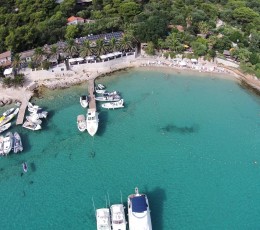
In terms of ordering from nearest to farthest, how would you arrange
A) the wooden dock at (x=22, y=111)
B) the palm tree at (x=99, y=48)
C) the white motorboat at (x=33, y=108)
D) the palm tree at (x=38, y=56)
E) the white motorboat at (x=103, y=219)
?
the white motorboat at (x=103, y=219)
the wooden dock at (x=22, y=111)
the white motorboat at (x=33, y=108)
the palm tree at (x=38, y=56)
the palm tree at (x=99, y=48)

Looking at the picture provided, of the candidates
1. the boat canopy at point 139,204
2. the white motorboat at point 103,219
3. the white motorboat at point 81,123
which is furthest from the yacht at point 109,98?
the white motorboat at point 103,219

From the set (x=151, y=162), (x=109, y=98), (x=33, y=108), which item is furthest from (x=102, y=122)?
(x=33, y=108)

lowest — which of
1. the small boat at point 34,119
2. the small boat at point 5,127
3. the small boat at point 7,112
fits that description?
the small boat at point 5,127

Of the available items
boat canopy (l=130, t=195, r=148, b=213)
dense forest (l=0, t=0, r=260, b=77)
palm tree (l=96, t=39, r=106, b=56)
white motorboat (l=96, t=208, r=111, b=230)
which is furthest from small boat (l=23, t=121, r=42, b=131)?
palm tree (l=96, t=39, r=106, b=56)

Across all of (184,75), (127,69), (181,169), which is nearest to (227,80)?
(184,75)

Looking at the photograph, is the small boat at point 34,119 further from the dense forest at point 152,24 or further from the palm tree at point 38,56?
the dense forest at point 152,24

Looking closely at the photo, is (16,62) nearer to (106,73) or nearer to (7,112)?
(7,112)
